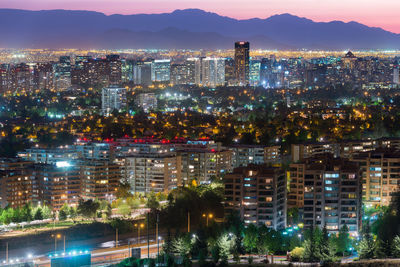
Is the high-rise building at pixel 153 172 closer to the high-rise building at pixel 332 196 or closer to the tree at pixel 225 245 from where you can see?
the high-rise building at pixel 332 196

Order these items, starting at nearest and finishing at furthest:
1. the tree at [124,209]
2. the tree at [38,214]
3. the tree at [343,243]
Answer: the tree at [343,243]
the tree at [38,214]
the tree at [124,209]

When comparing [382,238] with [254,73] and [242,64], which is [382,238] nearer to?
[242,64]

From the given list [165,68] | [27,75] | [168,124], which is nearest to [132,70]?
[165,68]

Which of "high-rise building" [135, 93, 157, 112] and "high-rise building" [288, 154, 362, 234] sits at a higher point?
"high-rise building" [135, 93, 157, 112]

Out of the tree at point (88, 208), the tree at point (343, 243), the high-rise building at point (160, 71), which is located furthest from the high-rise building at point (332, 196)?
the high-rise building at point (160, 71)

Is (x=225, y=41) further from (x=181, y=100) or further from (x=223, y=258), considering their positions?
(x=223, y=258)

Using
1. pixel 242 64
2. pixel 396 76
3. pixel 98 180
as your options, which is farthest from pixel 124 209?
pixel 396 76

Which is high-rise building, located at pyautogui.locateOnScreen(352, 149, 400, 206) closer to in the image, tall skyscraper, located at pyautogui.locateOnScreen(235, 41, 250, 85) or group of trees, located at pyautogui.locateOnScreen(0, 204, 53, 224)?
group of trees, located at pyautogui.locateOnScreen(0, 204, 53, 224)

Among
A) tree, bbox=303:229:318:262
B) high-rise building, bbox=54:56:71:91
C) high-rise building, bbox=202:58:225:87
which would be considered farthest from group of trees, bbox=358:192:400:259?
high-rise building, bbox=202:58:225:87
